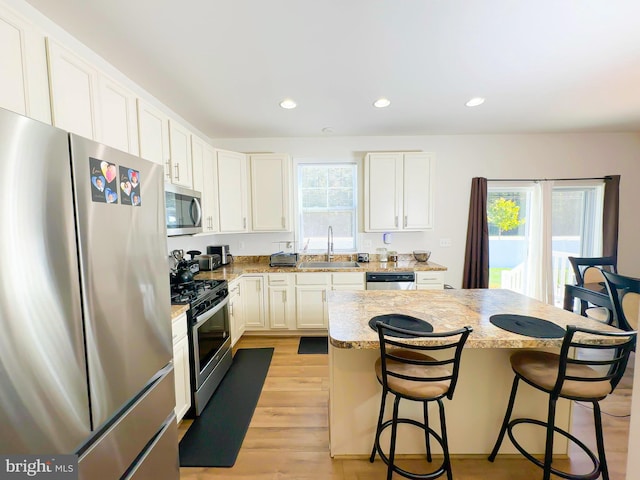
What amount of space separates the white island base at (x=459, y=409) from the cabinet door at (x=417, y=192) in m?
2.15

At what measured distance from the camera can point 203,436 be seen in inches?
71.5

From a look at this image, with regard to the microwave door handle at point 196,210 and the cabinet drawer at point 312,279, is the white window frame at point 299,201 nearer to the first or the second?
the cabinet drawer at point 312,279

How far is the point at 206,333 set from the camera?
6.98 feet

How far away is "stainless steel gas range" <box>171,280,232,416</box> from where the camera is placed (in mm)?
1924

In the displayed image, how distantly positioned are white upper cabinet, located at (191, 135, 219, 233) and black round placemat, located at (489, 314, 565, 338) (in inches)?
106

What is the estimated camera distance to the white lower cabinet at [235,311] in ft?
9.28

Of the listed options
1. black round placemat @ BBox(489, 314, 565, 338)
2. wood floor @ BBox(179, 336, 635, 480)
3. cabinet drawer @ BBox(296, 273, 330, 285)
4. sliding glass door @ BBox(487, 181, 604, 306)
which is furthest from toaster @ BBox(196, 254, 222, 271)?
sliding glass door @ BBox(487, 181, 604, 306)

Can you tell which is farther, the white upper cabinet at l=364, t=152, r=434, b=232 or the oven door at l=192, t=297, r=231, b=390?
the white upper cabinet at l=364, t=152, r=434, b=232

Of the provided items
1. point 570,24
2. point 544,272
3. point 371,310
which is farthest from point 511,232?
point 371,310

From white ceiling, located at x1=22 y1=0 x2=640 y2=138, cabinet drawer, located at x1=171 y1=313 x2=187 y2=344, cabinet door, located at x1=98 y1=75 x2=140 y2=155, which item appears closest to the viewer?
white ceiling, located at x1=22 y1=0 x2=640 y2=138

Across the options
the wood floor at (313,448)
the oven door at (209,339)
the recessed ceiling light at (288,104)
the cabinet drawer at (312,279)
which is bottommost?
the wood floor at (313,448)

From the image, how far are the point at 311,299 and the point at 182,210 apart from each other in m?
1.78

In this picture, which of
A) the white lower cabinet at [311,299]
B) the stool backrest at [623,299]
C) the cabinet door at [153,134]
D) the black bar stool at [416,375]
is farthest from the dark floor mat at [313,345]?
the stool backrest at [623,299]

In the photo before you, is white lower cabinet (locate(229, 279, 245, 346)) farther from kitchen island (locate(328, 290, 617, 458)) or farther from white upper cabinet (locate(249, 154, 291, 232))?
kitchen island (locate(328, 290, 617, 458))
